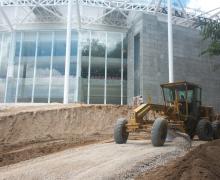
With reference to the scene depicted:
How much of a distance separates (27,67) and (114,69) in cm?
710

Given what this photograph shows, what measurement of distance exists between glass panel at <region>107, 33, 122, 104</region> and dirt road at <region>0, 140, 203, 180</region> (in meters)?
18.6

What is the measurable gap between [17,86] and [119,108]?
1294 centimetres

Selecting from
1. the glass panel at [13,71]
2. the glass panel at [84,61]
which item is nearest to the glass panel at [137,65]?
Result: the glass panel at [84,61]

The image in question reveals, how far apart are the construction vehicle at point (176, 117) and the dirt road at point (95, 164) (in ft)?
4.69

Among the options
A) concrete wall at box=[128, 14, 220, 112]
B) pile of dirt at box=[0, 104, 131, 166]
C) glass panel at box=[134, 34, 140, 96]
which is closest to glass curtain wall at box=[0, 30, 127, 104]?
concrete wall at box=[128, 14, 220, 112]

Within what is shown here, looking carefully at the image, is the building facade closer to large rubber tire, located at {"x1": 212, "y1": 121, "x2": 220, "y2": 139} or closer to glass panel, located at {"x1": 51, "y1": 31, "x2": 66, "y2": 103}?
glass panel, located at {"x1": 51, "y1": 31, "x2": 66, "y2": 103}

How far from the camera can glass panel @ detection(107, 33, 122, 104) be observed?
98.9 feet

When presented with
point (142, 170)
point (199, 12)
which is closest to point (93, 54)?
point (199, 12)

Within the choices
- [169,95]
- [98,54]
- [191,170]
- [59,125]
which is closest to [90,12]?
[98,54]

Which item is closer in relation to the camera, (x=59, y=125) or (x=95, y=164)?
(x=95, y=164)

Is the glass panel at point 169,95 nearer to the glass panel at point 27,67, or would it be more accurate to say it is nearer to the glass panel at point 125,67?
the glass panel at point 125,67

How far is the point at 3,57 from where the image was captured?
31594mm

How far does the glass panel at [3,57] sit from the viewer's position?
30.6 meters

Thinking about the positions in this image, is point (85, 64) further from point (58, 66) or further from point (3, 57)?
point (3, 57)
